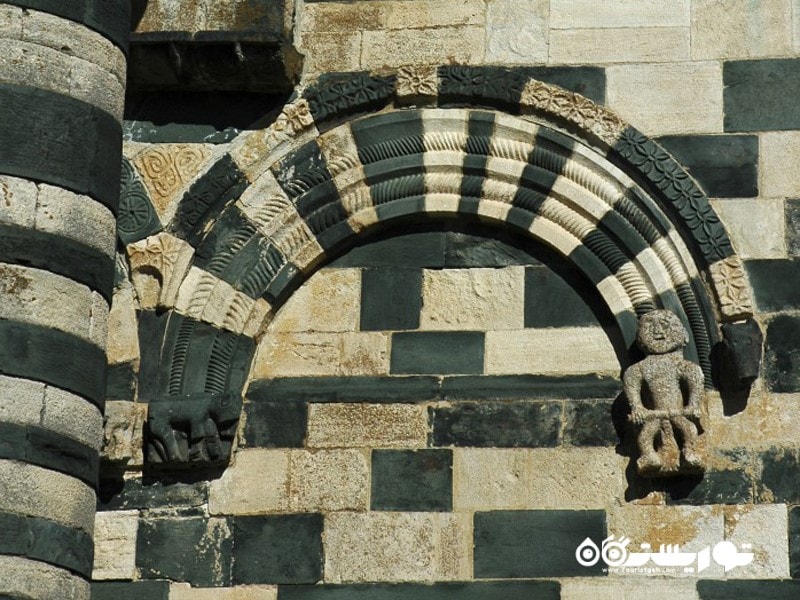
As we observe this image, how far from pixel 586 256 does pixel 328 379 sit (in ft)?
3.97

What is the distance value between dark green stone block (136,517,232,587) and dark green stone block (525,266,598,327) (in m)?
1.58

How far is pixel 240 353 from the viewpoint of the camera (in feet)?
30.9

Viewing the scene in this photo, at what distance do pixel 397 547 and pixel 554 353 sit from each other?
1.06m

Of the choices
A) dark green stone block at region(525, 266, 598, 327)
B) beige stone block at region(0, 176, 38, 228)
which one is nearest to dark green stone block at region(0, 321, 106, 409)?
beige stone block at region(0, 176, 38, 228)

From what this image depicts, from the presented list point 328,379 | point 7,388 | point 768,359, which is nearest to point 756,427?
point 768,359

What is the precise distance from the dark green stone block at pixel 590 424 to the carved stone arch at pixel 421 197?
12.7 inches

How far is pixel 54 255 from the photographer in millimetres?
8414

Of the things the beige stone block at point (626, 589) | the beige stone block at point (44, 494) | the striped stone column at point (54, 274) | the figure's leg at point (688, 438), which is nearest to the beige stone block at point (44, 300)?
the striped stone column at point (54, 274)

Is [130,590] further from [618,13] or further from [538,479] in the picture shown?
[618,13]

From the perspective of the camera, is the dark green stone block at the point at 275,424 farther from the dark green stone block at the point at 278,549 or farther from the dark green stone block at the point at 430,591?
the dark green stone block at the point at 430,591

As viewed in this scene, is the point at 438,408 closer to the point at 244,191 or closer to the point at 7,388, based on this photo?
the point at 244,191

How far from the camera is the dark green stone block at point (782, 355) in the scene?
9.06 metres

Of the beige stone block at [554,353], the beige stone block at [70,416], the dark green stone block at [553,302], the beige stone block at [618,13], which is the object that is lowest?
the beige stone block at [70,416]

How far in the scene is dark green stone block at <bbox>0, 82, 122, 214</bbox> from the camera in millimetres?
8453
